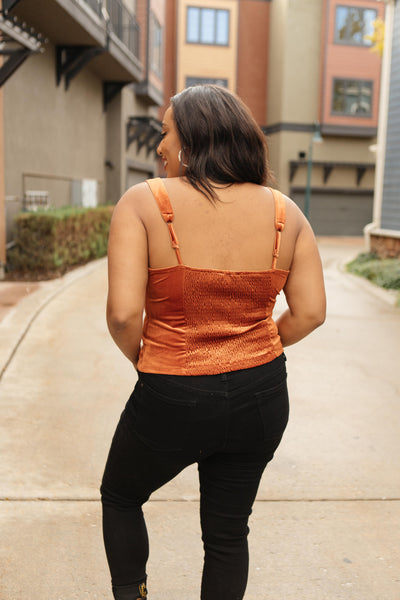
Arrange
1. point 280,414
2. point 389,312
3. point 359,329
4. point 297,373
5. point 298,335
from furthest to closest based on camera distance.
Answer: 1. point 389,312
2. point 359,329
3. point 297,373
4. point 298,335
5. point 280,414

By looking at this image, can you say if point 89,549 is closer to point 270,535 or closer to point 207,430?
point 270,535

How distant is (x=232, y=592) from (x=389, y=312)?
8.21 m

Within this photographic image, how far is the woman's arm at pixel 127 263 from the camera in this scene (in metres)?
1.81

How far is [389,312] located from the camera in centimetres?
980

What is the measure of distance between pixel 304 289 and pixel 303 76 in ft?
98.5

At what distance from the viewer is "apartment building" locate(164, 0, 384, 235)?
97.8ft

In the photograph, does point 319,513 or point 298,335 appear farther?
point 319,513

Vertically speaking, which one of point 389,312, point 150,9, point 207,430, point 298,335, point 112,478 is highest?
point 150,9

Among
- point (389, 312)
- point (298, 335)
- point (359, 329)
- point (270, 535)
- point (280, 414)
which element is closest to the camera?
point (280, 414)

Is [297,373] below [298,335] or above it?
below

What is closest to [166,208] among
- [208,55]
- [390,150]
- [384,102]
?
[390,150]

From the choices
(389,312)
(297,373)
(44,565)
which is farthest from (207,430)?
(389,312)

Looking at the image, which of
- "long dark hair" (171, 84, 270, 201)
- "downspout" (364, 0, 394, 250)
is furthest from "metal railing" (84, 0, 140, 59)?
"long dark hair" (171, 84, 270, 201)

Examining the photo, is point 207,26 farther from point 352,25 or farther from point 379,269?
point 379,269
